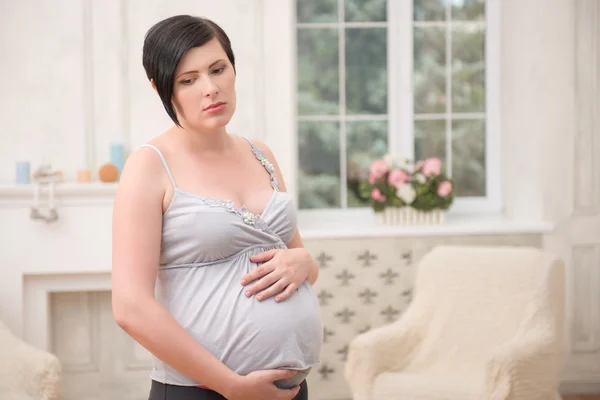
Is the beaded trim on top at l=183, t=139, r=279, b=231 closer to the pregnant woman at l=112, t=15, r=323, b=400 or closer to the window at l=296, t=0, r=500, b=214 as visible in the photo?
the pregnant woman at l=112, t=15, r=323, b=400

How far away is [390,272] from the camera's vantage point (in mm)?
3984

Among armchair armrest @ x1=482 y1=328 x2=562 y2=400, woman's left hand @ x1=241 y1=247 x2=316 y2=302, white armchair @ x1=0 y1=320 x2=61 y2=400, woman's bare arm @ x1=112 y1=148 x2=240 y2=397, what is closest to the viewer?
woman's bare arm @ x1=112 y1=148 x2=240 y2=397

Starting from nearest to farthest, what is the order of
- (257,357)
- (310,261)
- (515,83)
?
(257,357), (310,261), (515,83)

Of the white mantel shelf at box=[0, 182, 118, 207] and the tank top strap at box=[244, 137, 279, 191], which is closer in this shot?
the tank top strap at box=[244, 137, 279, 191]

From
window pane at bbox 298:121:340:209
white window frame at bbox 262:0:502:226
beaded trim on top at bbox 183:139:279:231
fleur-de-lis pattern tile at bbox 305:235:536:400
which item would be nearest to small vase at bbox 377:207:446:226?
fleur-de-lis pattern tile at bbox 305:235:536:400

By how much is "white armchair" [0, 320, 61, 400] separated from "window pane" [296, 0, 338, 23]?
2.39 m

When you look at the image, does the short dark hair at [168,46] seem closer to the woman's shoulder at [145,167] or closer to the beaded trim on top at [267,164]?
the woman's shoulder at [145,167]

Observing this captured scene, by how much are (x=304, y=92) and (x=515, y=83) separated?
1.19 metres

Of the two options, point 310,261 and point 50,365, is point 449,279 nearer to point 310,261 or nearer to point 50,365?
point 50,365

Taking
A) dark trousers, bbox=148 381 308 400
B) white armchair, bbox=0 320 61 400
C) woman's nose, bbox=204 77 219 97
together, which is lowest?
white armchair, bbox=0 320 61 400

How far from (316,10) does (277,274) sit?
3244 mm

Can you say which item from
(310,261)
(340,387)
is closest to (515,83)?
(340,387)

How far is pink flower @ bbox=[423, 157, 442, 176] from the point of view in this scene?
4090 millimetres

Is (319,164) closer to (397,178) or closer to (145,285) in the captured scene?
(397,178)
